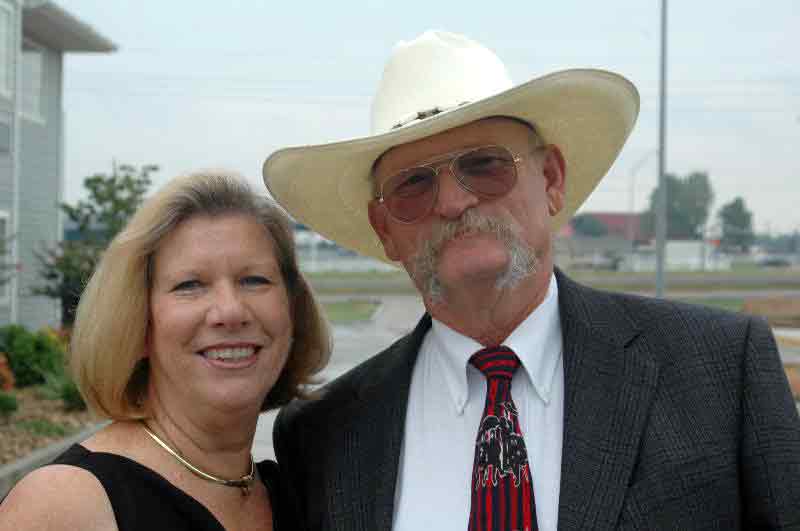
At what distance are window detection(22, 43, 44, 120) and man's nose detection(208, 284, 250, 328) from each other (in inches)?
632

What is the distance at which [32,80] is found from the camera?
56.1ft

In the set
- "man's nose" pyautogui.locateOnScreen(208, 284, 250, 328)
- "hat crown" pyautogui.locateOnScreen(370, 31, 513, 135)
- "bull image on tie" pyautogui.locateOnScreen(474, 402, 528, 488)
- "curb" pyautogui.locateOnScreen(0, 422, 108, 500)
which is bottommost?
"curb" pyautogui.locateOnScreen(0, 422, 108, 500)

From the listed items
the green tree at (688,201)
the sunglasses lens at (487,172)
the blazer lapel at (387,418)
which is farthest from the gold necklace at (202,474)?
the green tree at (688,201)

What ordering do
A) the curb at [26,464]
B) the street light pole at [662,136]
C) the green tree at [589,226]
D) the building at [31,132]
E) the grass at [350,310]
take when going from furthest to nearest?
1. the green tree at [589,226]
2. the grass at [350,310]
3. the street light pole at [662,136]
4. the building at [31,132]
5. the curb at [26,464]

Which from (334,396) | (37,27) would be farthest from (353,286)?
(334,396)

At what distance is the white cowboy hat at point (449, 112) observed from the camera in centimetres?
255

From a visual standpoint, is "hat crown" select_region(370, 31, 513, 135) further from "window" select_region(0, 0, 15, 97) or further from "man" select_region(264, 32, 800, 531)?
"window" select_region(0, 0, 15, 97)

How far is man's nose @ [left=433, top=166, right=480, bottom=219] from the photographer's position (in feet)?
8.19

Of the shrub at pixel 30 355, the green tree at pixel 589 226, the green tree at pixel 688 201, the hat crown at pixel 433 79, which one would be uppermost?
the green tree at pixel 688 201

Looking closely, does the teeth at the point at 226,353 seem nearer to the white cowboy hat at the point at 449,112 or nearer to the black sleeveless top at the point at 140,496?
the black sleeveless top at the point at 140,496

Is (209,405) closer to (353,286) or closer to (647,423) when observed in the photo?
(647,423)

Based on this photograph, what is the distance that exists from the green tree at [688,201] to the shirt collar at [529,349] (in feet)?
341

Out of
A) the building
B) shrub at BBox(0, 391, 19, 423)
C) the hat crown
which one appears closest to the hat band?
the hat crown

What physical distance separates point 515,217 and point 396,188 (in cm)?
38
